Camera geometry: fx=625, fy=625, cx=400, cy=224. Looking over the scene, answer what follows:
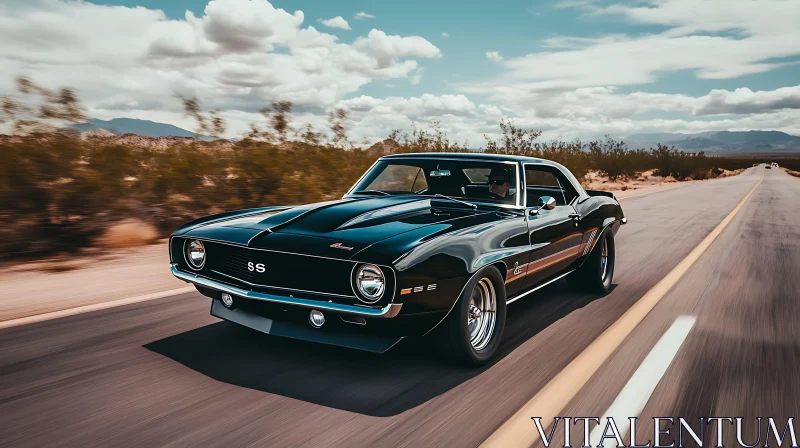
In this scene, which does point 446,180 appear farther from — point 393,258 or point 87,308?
point 87,308

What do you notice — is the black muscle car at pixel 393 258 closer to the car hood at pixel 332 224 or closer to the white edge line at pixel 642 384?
the car hood at pixel 332 224

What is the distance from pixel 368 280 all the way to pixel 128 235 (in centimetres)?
762

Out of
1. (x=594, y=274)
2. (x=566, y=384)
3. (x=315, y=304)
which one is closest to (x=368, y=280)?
(x=315, y=304)

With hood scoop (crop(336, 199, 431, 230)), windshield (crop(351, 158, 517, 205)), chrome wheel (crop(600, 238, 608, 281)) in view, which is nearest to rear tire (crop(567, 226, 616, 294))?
chrome wheel (crop(600, 238, 608, 281))

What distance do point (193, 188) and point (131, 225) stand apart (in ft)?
4.55

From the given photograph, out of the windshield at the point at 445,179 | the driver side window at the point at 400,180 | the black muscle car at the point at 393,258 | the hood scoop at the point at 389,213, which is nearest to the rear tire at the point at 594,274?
the black muscle car at the point at 393,258

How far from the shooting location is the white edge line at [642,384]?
10.6 ft

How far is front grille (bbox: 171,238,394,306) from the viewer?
3.61 meters

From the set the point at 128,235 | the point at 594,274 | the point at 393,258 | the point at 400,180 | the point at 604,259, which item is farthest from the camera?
the point at 128,235

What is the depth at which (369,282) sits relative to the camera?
3.56m

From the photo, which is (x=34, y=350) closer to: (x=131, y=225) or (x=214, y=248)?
(x=214, y=248)

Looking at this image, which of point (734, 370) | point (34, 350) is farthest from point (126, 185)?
point (734, 370)

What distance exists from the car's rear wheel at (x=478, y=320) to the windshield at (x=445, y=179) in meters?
0.99

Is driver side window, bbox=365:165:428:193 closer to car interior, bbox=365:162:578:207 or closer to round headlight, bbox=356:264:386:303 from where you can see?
car interior, bbox=365:162:578:207
